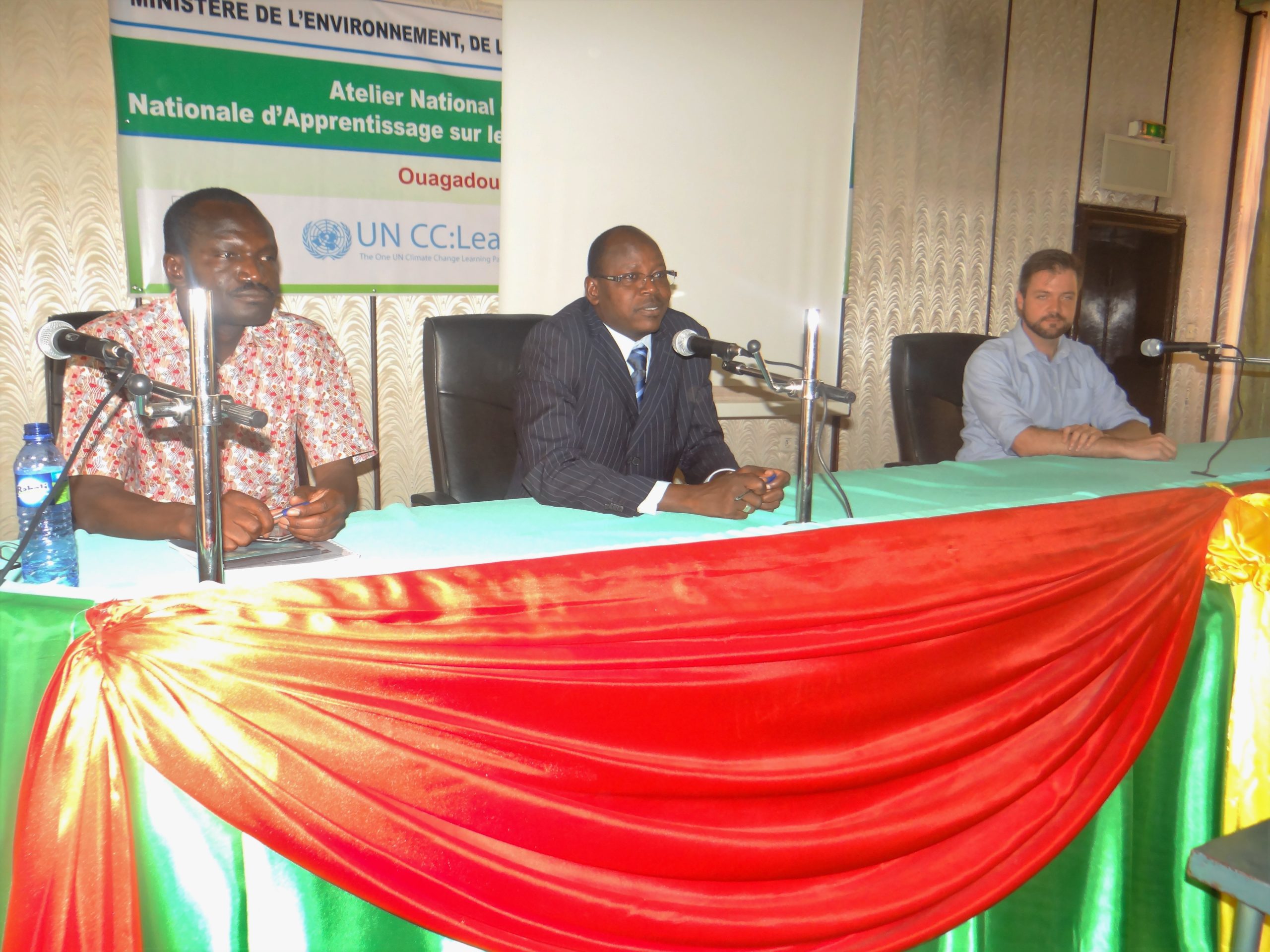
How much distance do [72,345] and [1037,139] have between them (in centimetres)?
467

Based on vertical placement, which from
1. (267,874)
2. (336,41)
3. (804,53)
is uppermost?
(804,53)

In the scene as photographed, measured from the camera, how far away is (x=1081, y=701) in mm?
1399

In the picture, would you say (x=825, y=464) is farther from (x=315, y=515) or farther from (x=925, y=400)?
(x=925, y=400)

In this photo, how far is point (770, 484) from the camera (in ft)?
5.72

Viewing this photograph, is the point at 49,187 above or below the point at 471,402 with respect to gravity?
above

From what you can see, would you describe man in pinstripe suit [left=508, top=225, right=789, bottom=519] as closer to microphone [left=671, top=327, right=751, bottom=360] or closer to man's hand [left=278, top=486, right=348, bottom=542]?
microphone [left=671, top=327, right=751, bottom=360]

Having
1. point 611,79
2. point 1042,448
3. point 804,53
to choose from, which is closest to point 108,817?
point 1042,448

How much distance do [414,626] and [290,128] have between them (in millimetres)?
2456

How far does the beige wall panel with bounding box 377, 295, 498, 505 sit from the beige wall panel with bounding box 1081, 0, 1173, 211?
3.40 metres

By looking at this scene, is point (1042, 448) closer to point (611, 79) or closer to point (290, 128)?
point (611, 79)

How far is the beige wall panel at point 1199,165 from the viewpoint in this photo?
5000 millimetres

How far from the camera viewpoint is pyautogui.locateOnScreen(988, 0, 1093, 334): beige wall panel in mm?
4426

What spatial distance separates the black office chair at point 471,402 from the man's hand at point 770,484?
2.79 ft

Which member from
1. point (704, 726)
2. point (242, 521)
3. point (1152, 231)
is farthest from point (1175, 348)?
point (1152, 231)
